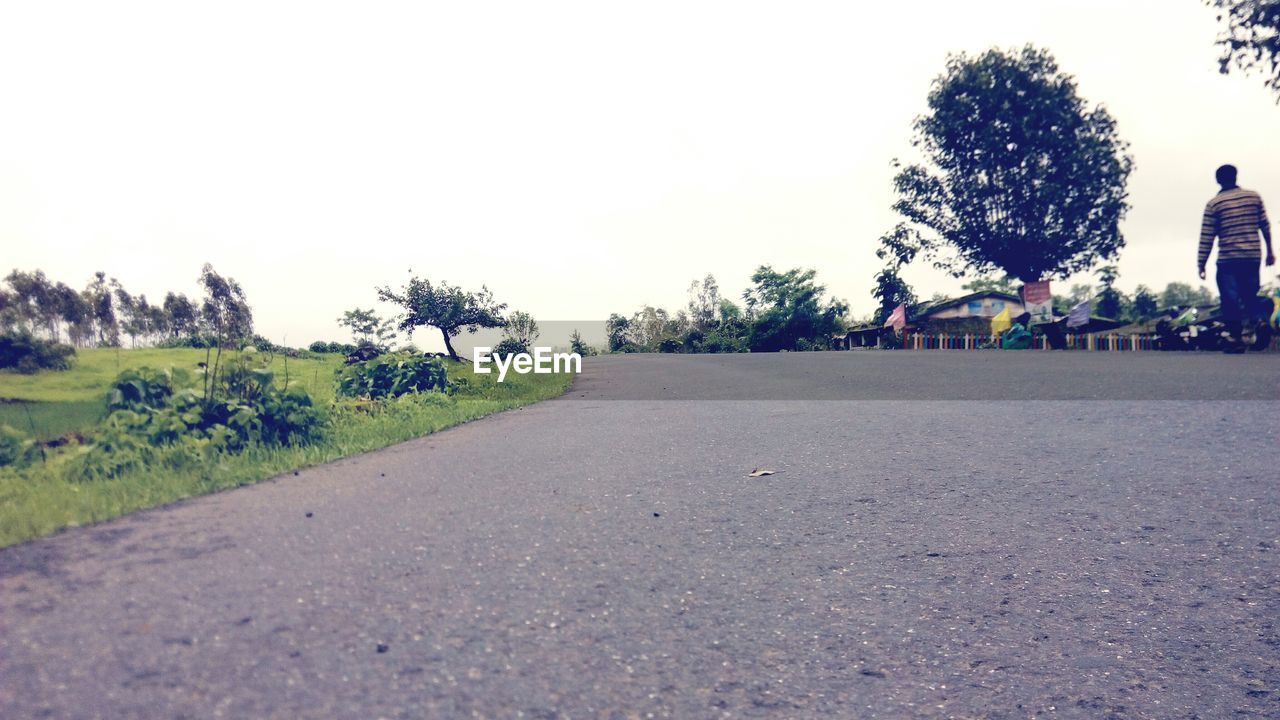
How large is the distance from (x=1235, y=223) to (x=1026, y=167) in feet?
94.2

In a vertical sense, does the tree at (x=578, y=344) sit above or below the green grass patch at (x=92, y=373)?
above

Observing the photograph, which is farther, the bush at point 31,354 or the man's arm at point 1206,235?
the man's arm at point 1206,235

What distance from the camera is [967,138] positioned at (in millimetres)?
42812

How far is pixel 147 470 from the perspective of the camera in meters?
5.59

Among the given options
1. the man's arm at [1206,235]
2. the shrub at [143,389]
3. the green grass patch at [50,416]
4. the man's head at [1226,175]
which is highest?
the man's head at [1226,175]

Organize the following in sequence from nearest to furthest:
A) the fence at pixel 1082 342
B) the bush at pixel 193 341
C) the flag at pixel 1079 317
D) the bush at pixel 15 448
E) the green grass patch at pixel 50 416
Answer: the bush at pixel 15 448 < the green grass patch at pixel 50 416 < the bush at pixel 193 341 < the fence at pixel 1082 342 < the flag at pixel 1079 317

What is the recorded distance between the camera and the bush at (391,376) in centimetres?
1141

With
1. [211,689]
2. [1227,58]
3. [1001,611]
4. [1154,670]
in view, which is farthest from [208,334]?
[1227,58]

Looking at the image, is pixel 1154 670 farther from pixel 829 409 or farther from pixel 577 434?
pixel 829 409

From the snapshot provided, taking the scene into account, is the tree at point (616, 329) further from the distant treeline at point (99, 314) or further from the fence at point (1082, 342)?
the distant treeline at point (99, 314)

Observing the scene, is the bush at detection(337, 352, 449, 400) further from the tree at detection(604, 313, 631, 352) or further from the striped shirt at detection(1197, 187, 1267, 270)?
the tree at detection(604, 313, 631, 352)

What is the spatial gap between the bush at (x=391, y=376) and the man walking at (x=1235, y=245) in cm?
1498

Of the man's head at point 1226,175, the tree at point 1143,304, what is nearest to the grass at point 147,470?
the man's head at point 1226,175

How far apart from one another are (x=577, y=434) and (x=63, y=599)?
179 inches
